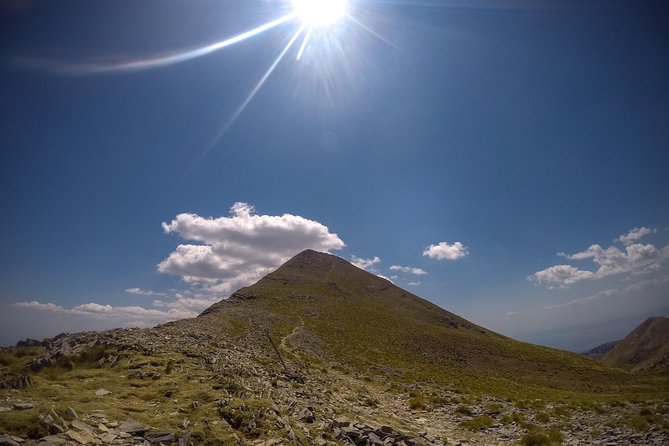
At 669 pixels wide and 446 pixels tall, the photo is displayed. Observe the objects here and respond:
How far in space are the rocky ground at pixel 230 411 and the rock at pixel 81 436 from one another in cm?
4

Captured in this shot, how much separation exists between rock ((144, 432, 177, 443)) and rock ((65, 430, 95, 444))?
1.48m

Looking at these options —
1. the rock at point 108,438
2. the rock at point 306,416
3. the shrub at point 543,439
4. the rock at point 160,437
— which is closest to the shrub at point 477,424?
the shrub at point 543,439

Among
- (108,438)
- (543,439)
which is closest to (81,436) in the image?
(108,438)

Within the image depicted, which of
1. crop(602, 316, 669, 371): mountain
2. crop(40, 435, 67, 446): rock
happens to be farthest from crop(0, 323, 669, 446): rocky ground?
crop(602, 316, 669, 371): mountain

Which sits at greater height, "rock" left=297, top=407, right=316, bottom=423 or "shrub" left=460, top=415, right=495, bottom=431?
"rock" left=297, top=407, right=316, bottom=423

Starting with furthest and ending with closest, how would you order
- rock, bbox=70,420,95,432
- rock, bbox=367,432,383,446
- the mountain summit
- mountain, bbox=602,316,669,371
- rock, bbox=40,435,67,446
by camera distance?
1. mountain, bbox=602,316,669,371
2. the mountain summit
3. rock, bbox=367,432,383,446
4. rock, bbox=70,420,95,432
5. rock, bbox=40,435,67,446

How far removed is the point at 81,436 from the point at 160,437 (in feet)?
6.98

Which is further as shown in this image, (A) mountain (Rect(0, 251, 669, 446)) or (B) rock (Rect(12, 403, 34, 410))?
(A) mountain (Rect(0, 251, 669, 446))

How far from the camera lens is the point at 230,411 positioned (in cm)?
1327

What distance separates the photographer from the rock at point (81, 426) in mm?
9625

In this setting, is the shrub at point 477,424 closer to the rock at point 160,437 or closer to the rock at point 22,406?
the rock at point 160,437

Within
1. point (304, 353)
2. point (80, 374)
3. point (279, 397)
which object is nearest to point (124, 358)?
point (80, 374)

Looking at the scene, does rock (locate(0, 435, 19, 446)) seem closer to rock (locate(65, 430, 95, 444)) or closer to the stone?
rock (locate(65, 430, 95, 444))

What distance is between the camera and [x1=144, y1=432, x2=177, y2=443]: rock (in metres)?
9.92
